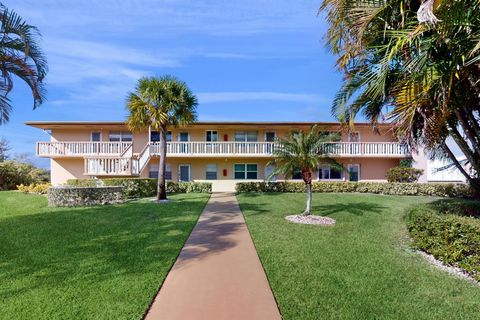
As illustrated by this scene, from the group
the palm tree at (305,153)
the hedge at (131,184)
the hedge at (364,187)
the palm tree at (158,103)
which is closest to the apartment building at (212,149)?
the hedge at (364,187)

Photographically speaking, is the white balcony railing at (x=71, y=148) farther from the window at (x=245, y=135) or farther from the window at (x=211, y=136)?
the window at (x=245, y=135)

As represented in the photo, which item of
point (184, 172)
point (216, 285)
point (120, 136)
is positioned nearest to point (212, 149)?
point (184, 172)

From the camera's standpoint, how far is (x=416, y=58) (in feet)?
19.2

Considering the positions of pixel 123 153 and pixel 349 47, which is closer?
pixel 349 47

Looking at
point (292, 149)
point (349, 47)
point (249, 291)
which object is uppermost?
point (349, 47)

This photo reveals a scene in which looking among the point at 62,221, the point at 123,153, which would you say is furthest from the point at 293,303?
the point at 123,153

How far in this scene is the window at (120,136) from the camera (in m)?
24.7

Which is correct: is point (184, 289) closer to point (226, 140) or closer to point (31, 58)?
point (31, 58)

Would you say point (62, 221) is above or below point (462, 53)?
below

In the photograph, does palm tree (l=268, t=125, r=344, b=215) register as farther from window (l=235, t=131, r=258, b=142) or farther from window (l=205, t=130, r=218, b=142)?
window (l=205, t=130, r=218, b=142)

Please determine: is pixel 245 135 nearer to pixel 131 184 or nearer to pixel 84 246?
pixel 131 184

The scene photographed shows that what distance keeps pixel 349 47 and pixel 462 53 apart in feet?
Answer: 8.49

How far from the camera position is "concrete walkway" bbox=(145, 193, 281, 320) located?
399cm

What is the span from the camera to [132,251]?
6.61 m
